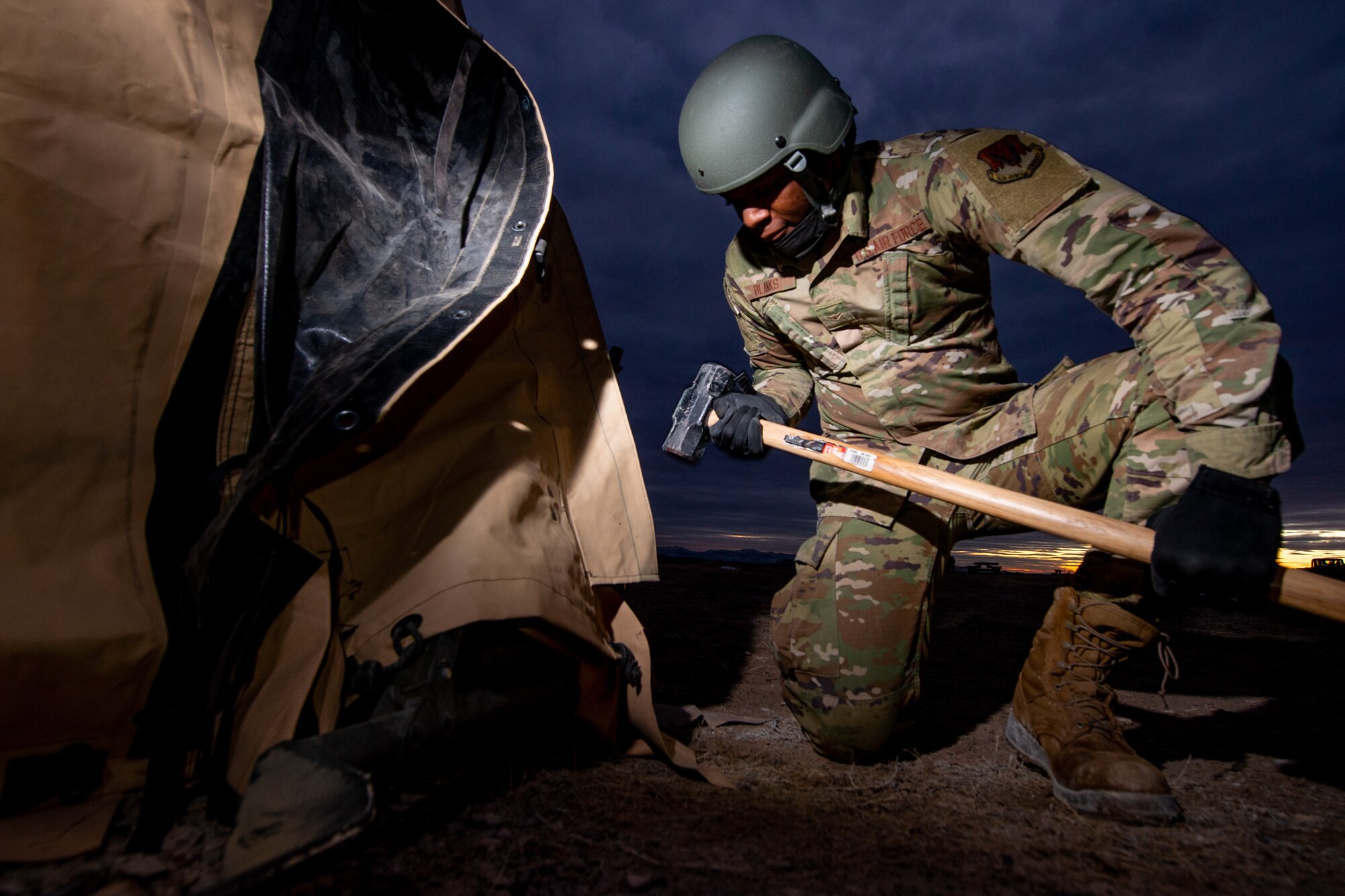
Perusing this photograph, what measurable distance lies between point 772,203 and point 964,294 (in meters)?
0.75

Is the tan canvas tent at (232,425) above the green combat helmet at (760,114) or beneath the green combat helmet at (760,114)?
beneath

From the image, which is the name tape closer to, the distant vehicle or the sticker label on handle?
the sticker label on handle

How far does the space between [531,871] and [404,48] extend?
1.82m

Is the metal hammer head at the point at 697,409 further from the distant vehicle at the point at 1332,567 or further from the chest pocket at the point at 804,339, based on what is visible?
the distant vehicle at the point at 1332,567

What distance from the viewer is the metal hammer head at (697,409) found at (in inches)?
85.9

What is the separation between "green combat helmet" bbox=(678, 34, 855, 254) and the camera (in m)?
2.09

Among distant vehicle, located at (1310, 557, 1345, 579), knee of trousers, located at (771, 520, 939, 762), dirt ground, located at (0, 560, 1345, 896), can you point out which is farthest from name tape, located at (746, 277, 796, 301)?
distant vehicle, located at (1310, 557, 1345, 579)

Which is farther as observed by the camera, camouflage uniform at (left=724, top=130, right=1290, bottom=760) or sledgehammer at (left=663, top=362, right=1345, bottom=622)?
camouflage uniform at (left=724, top=130, right=1290, bottom=760)

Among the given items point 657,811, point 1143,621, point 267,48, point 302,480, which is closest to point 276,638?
point 302,480

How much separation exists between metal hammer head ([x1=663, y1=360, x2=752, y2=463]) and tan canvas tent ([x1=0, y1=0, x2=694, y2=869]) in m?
0.75

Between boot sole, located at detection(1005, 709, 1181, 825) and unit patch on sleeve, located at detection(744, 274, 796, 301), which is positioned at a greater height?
unit patch on sleeve, located at detection(744, 274, 796, 301)

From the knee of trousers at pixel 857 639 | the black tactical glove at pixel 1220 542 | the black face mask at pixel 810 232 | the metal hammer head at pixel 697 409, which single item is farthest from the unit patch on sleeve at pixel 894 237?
the black tactical glove at pixel 1220 542

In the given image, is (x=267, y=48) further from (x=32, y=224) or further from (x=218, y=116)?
(x=32, y=224)

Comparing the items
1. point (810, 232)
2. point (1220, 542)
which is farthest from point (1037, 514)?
point (810, 232)
